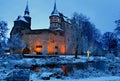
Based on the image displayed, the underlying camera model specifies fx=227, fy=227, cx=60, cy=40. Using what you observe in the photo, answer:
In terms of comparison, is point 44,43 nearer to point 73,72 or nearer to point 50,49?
point 50,49

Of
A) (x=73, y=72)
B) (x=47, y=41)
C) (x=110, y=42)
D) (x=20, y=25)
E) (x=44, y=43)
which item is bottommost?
(x=73, y=72)

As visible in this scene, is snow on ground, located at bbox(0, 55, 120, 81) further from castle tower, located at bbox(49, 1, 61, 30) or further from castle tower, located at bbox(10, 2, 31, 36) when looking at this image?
castle tower, located at bbox(10, 2, 31, 36)

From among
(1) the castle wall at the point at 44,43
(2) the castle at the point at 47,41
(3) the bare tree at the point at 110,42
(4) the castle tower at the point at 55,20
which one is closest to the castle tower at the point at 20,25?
→ (2) the castle at the point at 47,41

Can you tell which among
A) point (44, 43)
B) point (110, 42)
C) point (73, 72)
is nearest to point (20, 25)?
point (44, 43)

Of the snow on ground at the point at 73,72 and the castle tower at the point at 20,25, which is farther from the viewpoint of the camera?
the castle tower at the point at 20,25

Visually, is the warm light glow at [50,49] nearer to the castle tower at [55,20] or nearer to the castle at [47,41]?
the castle at [47,41]

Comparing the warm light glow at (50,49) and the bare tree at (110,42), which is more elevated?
the bare tree at (110,42)

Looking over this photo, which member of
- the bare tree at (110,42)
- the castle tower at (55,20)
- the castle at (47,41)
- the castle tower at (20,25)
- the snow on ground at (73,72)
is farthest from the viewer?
the bare tree at (110,42)

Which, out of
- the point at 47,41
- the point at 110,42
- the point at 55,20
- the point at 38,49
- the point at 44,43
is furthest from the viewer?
the point at 110,42

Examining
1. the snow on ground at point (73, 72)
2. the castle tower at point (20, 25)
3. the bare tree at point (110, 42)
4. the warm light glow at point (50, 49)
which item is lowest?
the snow on ground at point (73, 72)

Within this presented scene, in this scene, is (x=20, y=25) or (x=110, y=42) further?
(x=110, y=42)

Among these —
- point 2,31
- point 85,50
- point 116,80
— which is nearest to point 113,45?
point 85,50

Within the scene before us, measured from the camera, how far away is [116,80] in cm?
1517

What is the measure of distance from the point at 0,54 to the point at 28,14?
51904 mm
